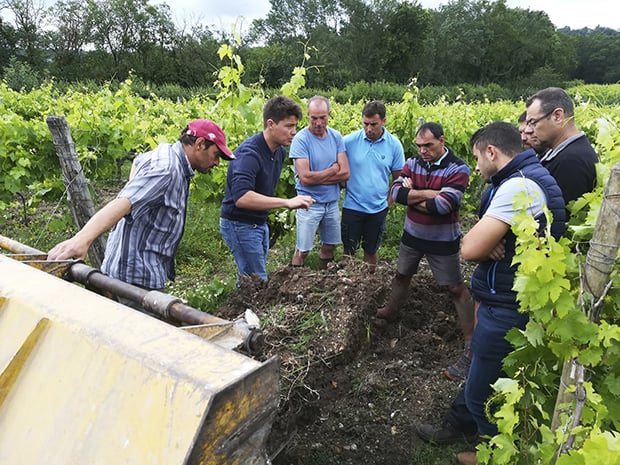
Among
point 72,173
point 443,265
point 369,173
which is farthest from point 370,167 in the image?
point 72,173

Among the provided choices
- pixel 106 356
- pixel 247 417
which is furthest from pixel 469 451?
pixel 106 356

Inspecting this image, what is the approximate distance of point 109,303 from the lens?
1631 millimetres

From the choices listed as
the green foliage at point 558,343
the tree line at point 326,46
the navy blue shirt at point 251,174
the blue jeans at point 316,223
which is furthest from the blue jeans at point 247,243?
the tree line at point 326,46

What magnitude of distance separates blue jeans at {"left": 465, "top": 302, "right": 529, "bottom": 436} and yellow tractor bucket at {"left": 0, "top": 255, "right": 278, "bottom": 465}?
1.68 meters

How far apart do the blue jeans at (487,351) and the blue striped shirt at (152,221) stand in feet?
6.49

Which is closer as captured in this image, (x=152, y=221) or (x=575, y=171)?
(x=152, y=221)

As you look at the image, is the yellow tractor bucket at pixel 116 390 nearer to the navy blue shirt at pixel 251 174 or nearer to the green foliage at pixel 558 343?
the green foliage at pixel 558 343

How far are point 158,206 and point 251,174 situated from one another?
1.07 metres

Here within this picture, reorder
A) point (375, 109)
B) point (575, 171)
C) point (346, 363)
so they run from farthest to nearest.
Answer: point (375, 109) < point (575, 171) < point (346, 363)

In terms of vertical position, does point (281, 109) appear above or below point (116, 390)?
above

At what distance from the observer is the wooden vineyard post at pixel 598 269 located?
4.80ft

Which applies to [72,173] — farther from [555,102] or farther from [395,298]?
[555,102]

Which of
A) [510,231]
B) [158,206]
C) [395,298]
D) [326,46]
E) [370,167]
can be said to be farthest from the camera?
[326,46]

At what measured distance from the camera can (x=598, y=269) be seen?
1.54 meters
